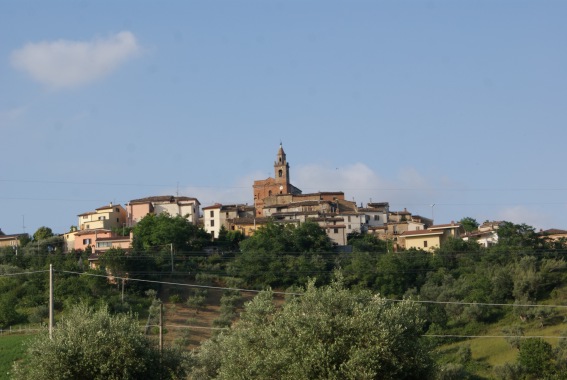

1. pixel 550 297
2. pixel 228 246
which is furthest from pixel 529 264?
pixel 228 246

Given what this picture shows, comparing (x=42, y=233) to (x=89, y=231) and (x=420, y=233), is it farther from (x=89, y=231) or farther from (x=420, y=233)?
(x=420, y=233)

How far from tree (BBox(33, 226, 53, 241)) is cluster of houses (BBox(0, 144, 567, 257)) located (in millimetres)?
1817

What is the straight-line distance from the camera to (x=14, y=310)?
6425 cm

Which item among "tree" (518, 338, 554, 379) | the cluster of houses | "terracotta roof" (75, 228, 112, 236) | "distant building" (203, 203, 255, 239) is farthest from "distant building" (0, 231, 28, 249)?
"tree" (518, 338, 554, 379)

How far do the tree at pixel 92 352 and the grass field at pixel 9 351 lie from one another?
55.2 feet

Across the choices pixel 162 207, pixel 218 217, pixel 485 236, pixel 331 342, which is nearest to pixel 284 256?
pixel 218 217

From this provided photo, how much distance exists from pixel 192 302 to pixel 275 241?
1652cm

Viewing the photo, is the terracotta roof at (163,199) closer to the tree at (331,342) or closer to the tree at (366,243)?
the tree at (366,243)

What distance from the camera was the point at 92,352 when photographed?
29969 mm

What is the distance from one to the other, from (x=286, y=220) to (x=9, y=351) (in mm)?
49791

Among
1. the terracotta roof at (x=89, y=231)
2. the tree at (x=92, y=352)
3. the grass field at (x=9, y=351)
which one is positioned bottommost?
the grass field at (x=9, y=351)

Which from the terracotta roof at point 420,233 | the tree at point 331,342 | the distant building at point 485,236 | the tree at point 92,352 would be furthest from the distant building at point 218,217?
the tree at point 331,342

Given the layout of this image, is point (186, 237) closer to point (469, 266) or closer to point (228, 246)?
point (228, 246)

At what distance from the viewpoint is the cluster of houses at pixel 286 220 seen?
93062 mm
